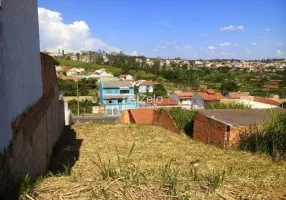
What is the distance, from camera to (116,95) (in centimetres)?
→ 5453

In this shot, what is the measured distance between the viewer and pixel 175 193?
2736mm

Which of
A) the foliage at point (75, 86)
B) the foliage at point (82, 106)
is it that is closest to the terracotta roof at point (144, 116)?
the foliage at point (82, 106)

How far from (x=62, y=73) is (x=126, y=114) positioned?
66.9m

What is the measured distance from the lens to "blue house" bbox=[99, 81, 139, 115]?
51062mm

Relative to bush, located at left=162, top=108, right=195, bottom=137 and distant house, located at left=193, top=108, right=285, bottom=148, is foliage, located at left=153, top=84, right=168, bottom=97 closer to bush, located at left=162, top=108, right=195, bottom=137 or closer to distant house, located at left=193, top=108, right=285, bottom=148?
bush, located at left=162, top=108, right=195, bottom=137

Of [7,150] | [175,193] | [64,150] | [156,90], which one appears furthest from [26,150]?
[156,90]

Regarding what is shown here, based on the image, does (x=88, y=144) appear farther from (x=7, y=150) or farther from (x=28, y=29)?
(x=7, y=150)

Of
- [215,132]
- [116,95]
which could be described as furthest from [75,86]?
[215,132]

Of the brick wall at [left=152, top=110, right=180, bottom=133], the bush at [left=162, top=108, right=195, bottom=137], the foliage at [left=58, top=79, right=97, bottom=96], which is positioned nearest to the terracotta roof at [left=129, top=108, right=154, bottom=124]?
the brick wall at [left=152, top=110, right=180, bottom=133]

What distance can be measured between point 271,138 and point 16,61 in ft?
22.4

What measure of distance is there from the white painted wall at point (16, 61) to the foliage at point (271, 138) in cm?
575

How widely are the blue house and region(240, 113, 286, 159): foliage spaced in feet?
134

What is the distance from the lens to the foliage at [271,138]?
802 cm

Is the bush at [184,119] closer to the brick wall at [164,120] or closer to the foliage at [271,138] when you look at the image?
the brick wall at [164,120]
